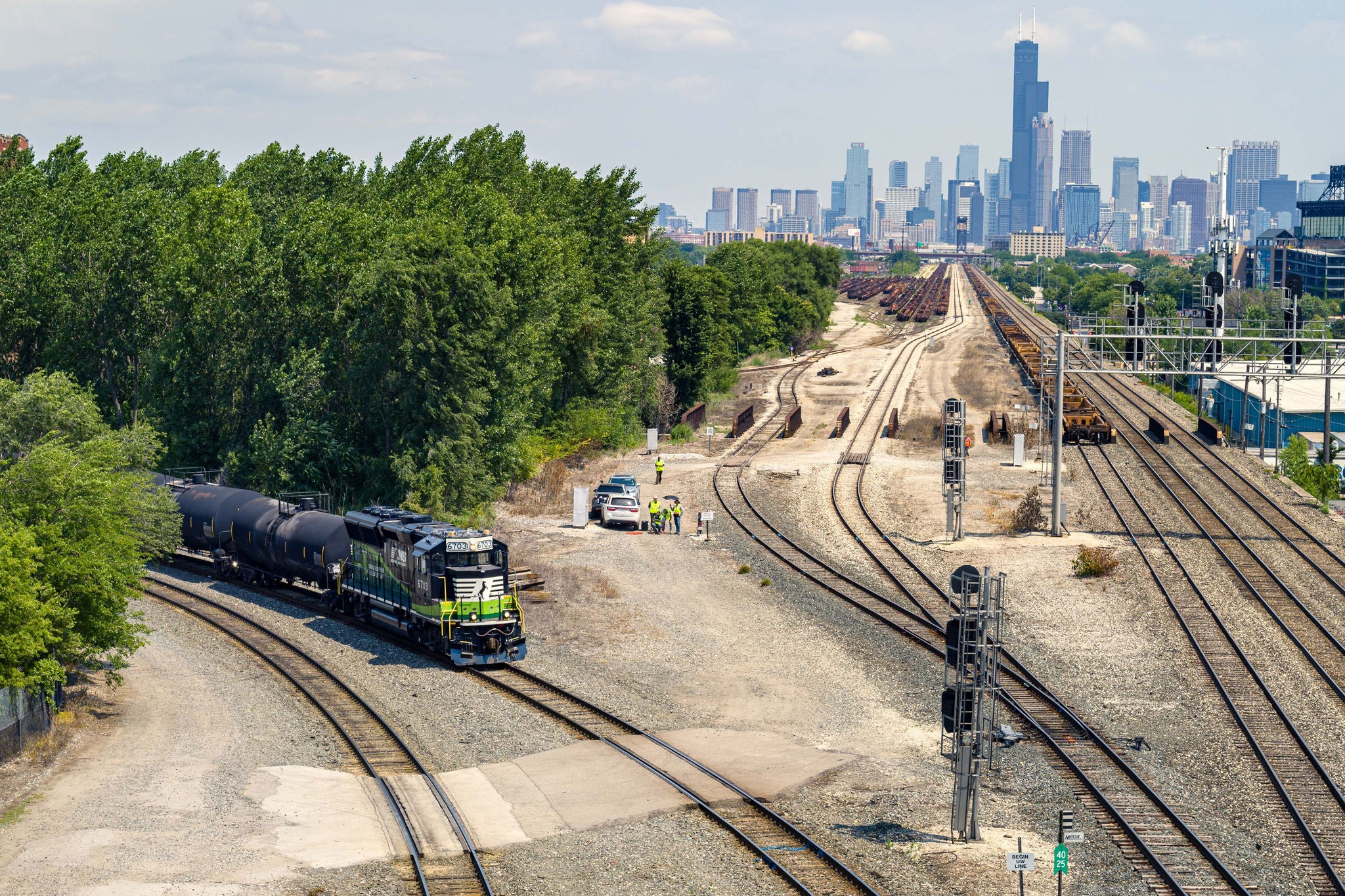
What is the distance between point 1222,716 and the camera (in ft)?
96.8

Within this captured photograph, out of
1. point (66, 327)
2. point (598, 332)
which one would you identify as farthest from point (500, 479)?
point (66, 327)

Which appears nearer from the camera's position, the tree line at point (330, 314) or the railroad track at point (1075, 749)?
the railroad track at point (1075, 749)

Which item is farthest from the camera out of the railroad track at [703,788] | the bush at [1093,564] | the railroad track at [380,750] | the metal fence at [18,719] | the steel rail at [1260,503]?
the steel rail at [1260,503]

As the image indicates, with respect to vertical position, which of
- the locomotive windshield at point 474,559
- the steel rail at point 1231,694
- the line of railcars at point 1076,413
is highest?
the line of railcars at point 1076,413

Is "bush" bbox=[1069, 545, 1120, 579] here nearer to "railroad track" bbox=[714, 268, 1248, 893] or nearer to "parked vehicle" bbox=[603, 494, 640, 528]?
"railroad track" bbox=[714, 268, 1248, 893]

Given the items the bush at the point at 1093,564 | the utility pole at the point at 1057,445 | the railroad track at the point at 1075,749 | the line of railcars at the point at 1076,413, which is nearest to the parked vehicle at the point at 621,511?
the railroad track at the point at 1075,749

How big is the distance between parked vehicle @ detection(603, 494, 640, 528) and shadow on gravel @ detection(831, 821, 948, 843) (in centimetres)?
2941

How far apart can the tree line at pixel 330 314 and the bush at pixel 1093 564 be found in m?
22.6

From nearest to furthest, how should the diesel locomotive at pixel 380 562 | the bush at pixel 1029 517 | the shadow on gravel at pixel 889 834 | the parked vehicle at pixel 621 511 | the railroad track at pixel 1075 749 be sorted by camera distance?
the railroad track at pixel 1075 749 → the shadow on gravel at pixel 889 834 → the diesel locomotive at pixel 380 562 → the bush at pixel 1029 517 → the parked vehicle at pixel 621 511

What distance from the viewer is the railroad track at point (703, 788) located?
20703 millimetres

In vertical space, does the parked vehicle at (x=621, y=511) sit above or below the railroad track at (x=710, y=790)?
above

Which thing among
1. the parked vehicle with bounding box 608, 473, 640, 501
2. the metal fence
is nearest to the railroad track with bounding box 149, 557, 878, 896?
the metal fence

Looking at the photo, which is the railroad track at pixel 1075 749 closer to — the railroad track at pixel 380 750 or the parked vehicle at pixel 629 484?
the parked vehicle at pixel 629 484

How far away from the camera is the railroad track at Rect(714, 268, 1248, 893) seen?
2144cm
